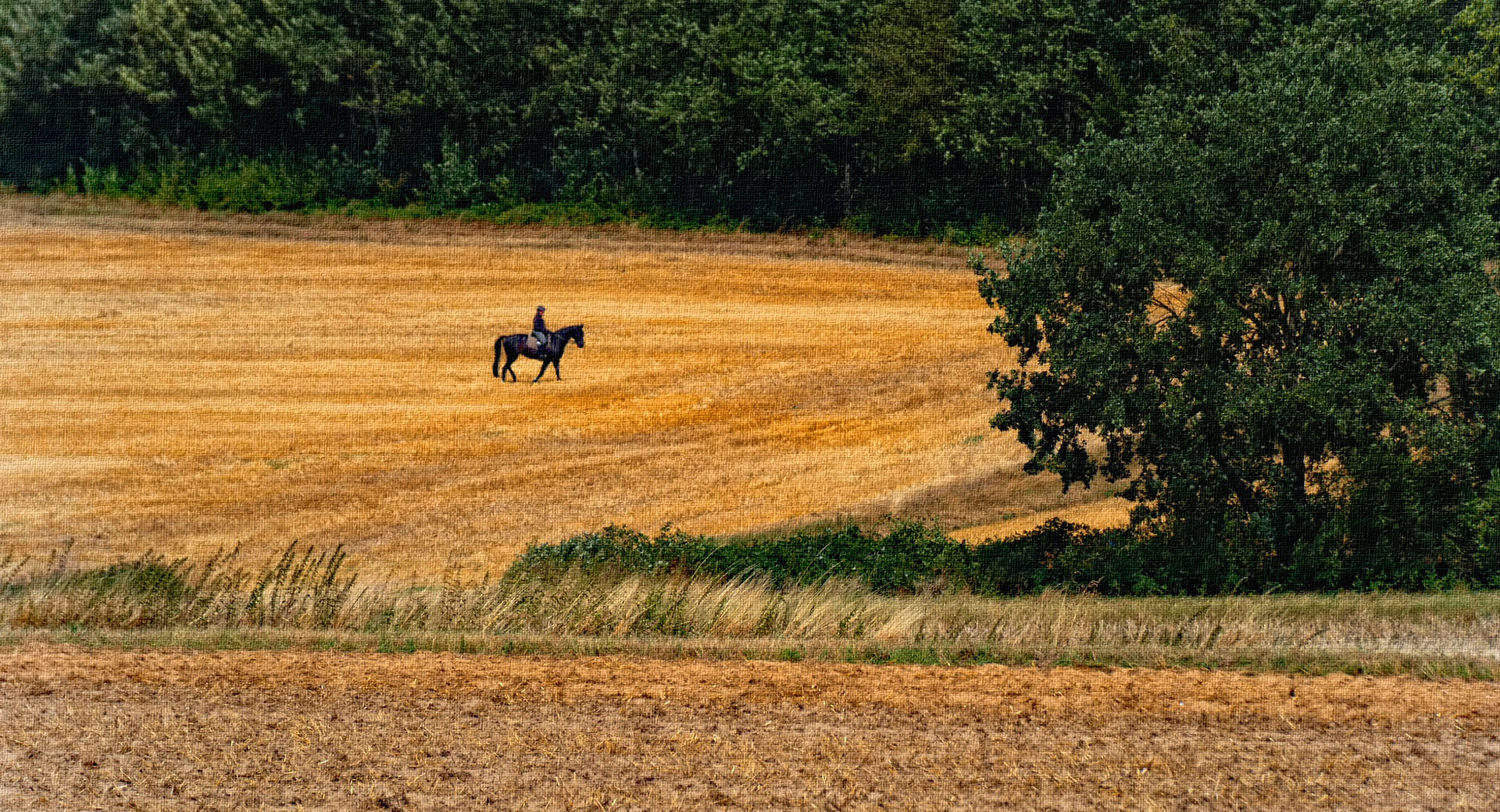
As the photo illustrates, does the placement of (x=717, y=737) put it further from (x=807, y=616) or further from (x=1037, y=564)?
(x=1037, y=564)

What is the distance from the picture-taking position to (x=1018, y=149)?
41031mm

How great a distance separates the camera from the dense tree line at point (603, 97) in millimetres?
41312

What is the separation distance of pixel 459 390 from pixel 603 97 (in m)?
14.5

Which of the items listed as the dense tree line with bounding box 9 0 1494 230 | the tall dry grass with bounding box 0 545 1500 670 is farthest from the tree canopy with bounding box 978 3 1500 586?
the dense tree line with bounding box 9 0 1494 230

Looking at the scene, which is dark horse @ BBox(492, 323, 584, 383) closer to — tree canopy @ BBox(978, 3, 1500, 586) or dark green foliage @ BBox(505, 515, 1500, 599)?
dark green foliage @ BBox(505, 515, 1500, 599)

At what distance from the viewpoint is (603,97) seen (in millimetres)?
45438

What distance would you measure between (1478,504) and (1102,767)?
29.8 ft

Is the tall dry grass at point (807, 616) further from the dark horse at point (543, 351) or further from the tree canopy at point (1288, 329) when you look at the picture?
the dark horse at point (543, 351)

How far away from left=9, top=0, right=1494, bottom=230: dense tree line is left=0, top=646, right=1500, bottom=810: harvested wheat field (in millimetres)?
28984

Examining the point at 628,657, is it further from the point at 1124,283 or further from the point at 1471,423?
the point at 1471,423

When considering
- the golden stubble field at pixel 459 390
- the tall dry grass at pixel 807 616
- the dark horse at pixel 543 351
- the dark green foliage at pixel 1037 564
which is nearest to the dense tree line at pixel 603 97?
the golden stubble field at pixel 459 390

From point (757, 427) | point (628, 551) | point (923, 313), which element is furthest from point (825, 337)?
point (628, 551)

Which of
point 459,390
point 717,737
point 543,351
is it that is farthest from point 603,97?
point 717,737

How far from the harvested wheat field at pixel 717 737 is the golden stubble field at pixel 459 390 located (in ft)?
29.9
